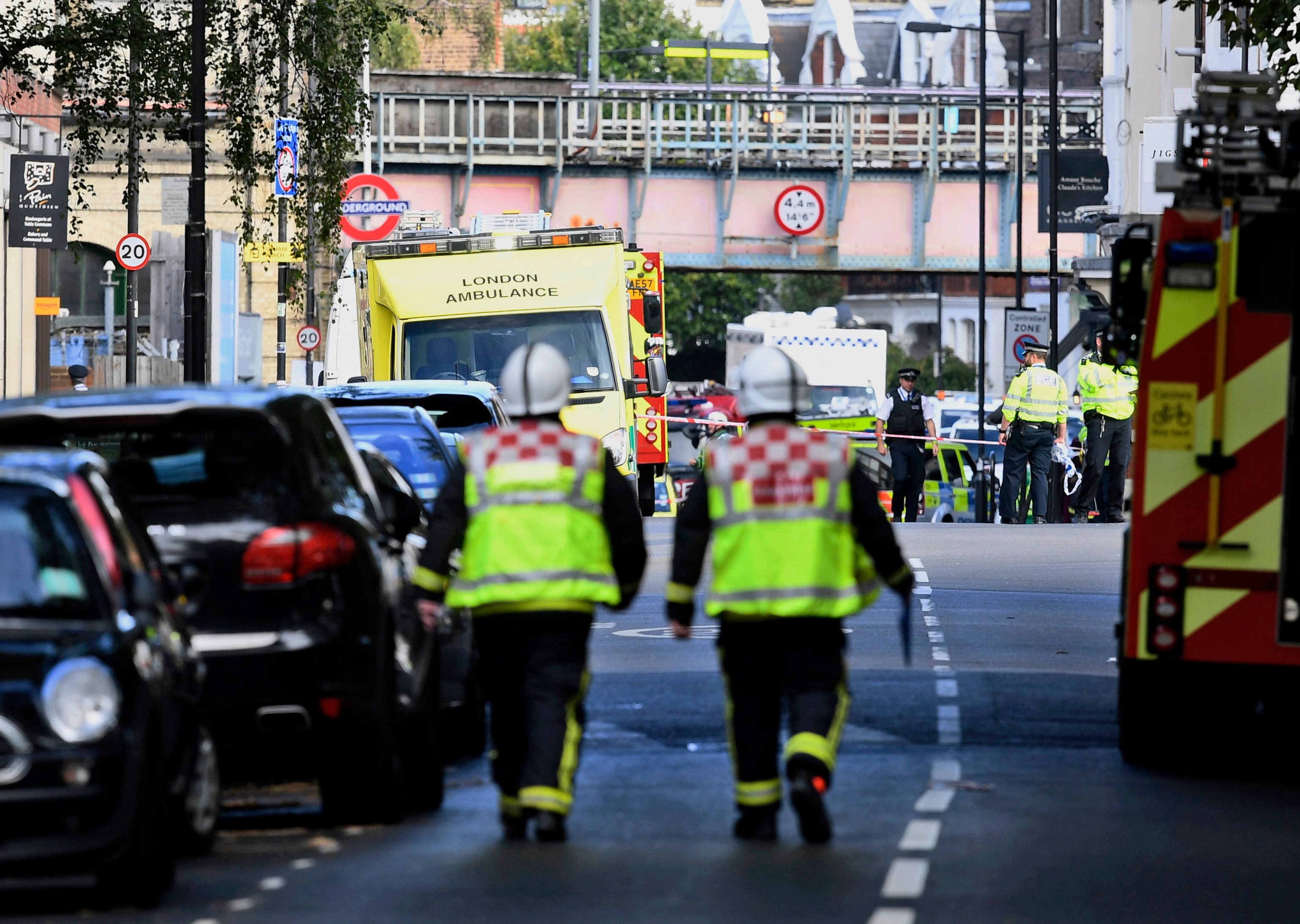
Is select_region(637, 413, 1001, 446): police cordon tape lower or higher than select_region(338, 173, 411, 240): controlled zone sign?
lower

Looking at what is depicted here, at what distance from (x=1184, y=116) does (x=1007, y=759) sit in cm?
278

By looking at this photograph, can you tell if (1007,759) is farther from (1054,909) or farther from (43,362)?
(43,362)

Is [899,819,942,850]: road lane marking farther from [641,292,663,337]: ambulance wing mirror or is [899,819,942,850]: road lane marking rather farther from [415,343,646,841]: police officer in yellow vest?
[641,292,663,337]: ambulance wing mirror

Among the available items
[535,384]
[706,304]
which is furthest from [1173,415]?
[706,304]

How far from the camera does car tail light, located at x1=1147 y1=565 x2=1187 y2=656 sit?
1062 centimetres

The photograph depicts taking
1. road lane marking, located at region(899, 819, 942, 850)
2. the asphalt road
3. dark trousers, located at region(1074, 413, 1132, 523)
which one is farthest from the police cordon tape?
road lane marking, located at region(899, 819, 942, 850)

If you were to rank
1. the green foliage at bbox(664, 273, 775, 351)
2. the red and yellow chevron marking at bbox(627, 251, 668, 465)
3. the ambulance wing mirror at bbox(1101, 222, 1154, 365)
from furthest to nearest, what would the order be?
the green foliage at bbox(664, 273, 775, 351), the red and yellow chevron marking at bbox(627, 251, 668, 465), the ambulance wing mirror at bbox(1101, 222, 1154, 365)

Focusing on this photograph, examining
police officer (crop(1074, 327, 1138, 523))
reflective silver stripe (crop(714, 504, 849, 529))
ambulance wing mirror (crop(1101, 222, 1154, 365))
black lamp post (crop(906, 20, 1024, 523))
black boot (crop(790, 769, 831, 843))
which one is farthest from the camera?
black lamp post (crop(906, 20, 1024, 523))

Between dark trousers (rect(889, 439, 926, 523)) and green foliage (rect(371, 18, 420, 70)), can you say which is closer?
dark trousers (rect(889, 439, 926, 523))

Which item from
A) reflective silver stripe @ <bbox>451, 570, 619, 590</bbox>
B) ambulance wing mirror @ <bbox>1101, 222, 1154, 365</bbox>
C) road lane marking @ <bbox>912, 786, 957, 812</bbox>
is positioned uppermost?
ambulance wing mirror @ <bbox>1101, 222, 1154, 365</bbox>

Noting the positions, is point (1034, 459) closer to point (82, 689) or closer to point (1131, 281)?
point (1131, 281)

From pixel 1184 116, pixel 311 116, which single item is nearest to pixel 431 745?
pixel 1184 116

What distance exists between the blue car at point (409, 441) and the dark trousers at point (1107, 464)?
14.2 m

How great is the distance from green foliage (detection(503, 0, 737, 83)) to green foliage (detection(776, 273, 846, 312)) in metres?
8.76
